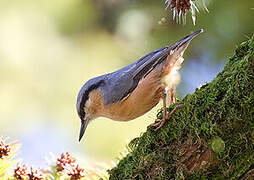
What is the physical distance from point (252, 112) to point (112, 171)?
0.71 metres

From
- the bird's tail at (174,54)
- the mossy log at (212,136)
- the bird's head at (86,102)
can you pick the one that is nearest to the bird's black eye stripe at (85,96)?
the bird's head at (86,102)

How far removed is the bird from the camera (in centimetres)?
198

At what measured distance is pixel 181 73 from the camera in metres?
2.19

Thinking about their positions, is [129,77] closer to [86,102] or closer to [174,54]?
[174,54]

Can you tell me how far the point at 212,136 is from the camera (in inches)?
49.8

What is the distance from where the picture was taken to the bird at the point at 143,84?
198 cm

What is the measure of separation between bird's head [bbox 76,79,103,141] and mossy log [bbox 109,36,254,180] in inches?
35.5

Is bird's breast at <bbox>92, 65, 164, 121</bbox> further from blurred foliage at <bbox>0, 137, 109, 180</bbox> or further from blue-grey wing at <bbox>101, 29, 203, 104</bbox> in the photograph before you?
blurred foliage at <bbox>0, 137, 109, 180</bbox>

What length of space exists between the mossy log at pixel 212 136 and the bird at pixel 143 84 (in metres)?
0.49

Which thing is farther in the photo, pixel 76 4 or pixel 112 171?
pixel 76 4

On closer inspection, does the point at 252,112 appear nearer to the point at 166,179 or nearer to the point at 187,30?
the point at 166,179

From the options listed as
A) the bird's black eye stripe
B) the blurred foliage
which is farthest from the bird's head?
the blurred foliage

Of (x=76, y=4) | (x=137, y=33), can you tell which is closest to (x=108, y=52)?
(x=137, y=33)

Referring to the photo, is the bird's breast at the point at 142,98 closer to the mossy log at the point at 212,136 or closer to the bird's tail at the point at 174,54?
the bird's tail at the point at 174,54
